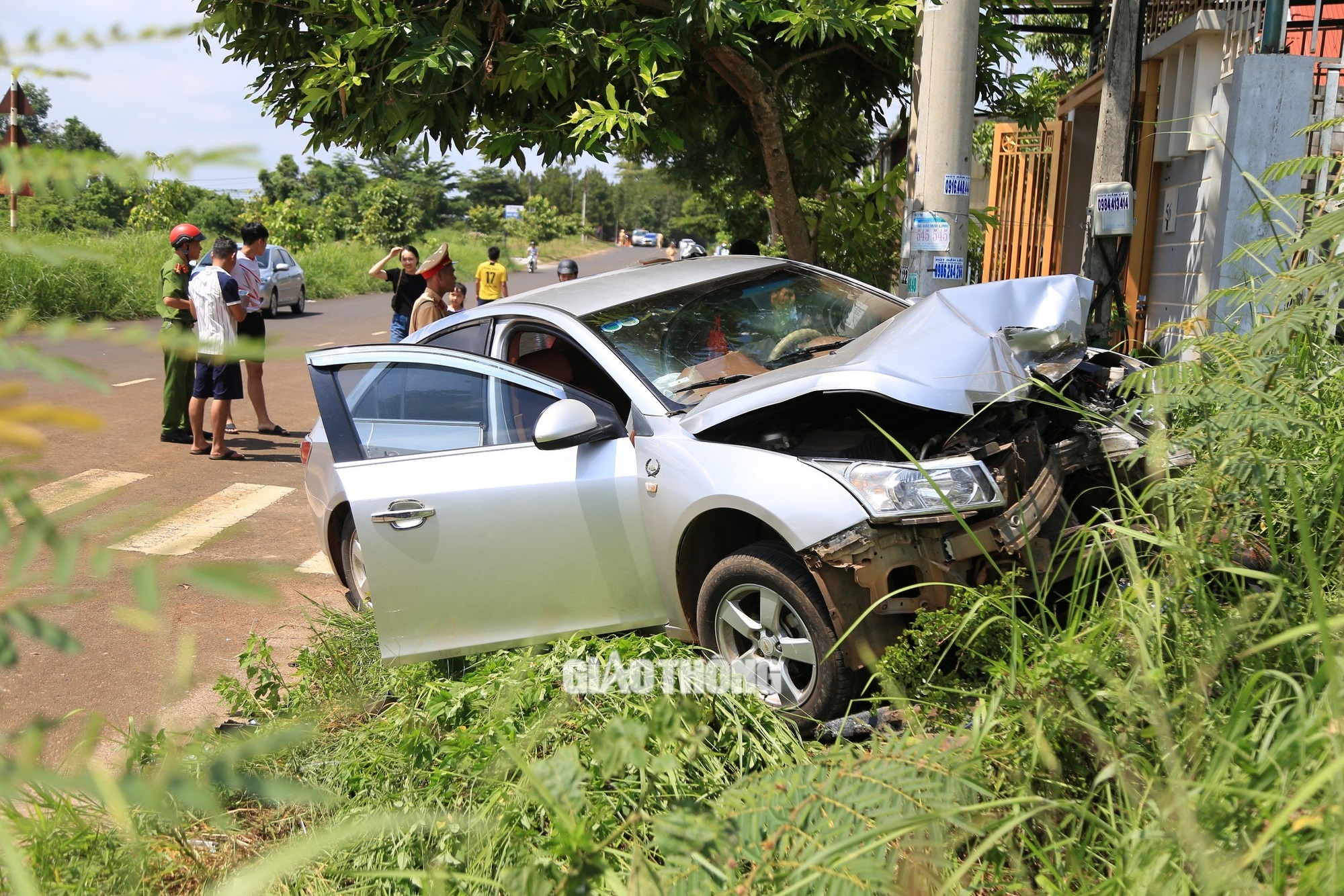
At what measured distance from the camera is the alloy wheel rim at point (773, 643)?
3.89 metres

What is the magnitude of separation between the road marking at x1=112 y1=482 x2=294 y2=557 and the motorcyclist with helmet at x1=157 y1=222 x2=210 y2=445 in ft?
3.90

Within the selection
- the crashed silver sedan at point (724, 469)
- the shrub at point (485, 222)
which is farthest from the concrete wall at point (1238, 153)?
the shrub at point (485, 222)

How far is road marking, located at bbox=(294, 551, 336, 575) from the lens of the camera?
260 inches

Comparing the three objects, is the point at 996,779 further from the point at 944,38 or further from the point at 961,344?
the point at 944,38

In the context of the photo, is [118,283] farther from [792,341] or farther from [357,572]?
[792,341]

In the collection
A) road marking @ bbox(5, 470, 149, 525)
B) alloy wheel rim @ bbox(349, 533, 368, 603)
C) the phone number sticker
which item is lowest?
alloy wheel rim @ bbox(349, 533, 368, 603)

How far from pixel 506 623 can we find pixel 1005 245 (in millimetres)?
11921

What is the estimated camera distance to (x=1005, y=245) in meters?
14.6

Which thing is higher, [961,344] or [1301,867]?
[961,344]

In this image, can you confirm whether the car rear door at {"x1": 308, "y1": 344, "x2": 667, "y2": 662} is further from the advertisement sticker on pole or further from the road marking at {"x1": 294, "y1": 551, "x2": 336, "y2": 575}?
the advertisement sticker on pole

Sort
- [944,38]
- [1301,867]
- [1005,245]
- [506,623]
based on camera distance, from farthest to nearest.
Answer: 1. [1005,245]
2. [944,38]
3. [506,623]
4. [1301,867]

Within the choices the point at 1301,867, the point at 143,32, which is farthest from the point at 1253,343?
the point at 143,32

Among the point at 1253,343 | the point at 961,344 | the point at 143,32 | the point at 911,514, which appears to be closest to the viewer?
the point at 143,32

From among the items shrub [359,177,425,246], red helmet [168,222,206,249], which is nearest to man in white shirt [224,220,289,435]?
red helmet [168,222,206,249]
